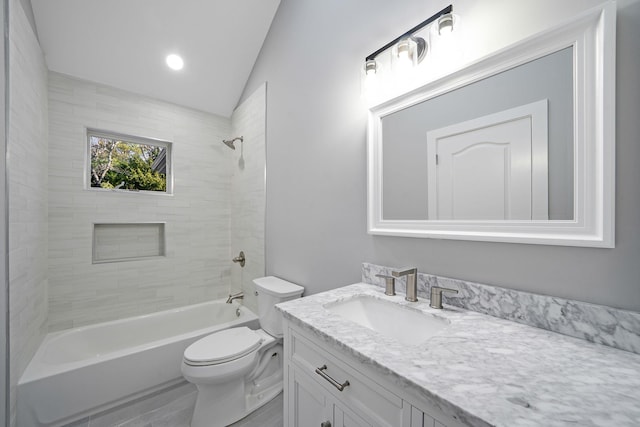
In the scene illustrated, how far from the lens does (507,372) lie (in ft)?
1.91

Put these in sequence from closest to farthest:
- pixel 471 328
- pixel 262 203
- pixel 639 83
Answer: pixel 639 83 → pixel 471 328 → pixel 262 203

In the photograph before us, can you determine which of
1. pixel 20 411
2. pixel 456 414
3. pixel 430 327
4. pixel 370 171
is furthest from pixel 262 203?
pixel 456 414

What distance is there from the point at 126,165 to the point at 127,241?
740mm

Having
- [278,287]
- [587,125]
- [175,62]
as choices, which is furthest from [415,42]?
[175,62]

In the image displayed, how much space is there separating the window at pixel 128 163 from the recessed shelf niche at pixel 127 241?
367 mm

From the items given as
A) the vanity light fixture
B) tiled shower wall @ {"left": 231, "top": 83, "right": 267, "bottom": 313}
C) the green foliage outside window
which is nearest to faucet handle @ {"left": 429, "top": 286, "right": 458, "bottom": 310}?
the vanity light fixture

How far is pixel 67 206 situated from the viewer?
2059 millimetres

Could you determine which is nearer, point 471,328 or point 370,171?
point 471,328

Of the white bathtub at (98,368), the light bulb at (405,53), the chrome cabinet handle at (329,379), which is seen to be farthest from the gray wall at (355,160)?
the white bathtub at (98,368)

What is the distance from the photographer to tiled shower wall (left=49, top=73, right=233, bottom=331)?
6.69 feet

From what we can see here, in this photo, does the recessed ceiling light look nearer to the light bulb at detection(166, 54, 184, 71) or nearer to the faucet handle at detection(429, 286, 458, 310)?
the light bulb at detection(166, 54, 184, 71)

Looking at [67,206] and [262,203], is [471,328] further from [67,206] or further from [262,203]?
[67,206]

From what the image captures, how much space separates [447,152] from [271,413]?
6.15 ft

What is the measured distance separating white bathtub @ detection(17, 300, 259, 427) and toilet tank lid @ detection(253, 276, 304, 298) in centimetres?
54
